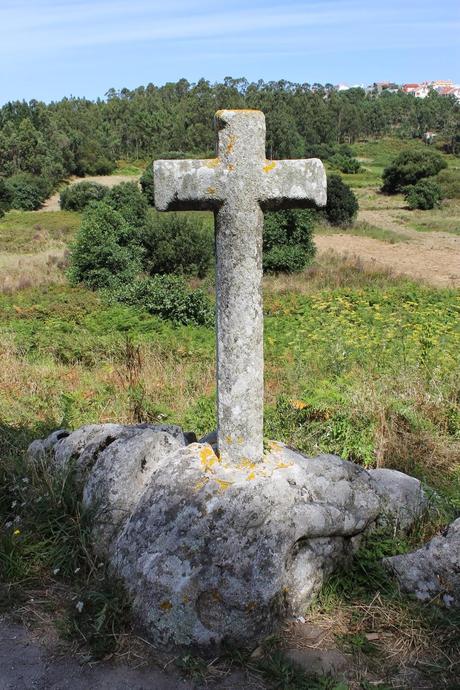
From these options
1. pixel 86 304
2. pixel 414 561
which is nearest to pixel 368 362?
pixel 414 561

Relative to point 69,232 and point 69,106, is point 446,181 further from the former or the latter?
point 69,106

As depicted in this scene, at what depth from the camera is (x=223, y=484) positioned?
3.87 m

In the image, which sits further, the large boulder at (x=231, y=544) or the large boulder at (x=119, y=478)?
the large boulder at (x=119, y=478)

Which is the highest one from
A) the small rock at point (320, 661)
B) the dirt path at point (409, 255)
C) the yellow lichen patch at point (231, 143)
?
the yellow lichen patch at point (231, 143)

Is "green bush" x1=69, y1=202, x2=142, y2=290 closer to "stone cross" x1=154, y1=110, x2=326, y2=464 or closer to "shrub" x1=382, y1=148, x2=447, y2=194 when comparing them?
"stone cross" x1=154, y1=110, x2=326, y2=464

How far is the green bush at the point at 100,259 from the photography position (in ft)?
63.7

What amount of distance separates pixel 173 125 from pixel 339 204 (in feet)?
151

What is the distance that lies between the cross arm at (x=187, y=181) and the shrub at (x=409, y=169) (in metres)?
52.2

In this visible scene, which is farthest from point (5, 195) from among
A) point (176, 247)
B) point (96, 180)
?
point (176, 247)

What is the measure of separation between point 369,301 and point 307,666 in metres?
13.3

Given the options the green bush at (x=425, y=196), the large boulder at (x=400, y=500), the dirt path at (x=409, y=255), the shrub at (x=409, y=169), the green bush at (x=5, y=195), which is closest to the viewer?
the large boulder at (x=400, y=500)

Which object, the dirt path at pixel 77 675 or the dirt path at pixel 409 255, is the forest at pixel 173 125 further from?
the dirt path at pixel 77 675

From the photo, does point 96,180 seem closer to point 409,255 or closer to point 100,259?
point 409,255

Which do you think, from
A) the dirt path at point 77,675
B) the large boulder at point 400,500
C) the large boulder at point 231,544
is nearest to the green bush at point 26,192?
the large boulder at point 231,544
